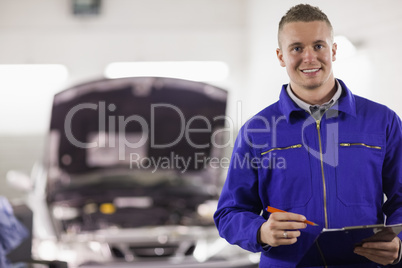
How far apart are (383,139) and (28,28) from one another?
6412mm

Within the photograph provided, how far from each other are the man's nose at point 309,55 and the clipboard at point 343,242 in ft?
1.54

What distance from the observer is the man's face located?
4.60ft

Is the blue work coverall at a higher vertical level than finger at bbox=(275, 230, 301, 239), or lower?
higher

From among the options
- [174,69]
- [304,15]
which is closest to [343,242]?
[304,15]

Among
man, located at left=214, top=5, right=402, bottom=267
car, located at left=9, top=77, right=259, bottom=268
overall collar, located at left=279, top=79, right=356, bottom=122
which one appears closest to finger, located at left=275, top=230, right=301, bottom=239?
man, located at left=214, top=5, right=402, bottom=267

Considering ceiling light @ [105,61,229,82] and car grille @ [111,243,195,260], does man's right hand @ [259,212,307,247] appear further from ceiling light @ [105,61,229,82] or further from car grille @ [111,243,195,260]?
ceiling light @ [105,61,229,82]

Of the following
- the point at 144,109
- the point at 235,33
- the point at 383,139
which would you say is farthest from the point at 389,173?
the point at 235,33

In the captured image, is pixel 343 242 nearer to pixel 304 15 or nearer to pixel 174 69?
pixel 304 15

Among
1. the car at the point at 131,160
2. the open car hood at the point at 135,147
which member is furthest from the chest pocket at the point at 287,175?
the open car hood at the point at 135,147

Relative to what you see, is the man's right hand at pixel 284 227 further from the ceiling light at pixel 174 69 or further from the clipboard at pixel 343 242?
the ceiling light at pixel 174 69

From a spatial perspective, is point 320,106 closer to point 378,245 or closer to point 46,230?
point 378,245

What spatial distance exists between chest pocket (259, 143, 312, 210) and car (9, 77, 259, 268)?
1572mm

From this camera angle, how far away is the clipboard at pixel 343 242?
1.17 metres

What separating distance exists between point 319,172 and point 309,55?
0.32m
